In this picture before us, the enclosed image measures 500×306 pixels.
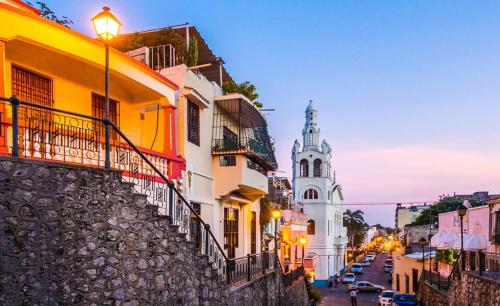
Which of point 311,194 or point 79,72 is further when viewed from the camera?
point 311,194

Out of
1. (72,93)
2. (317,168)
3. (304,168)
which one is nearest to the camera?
(72,93)

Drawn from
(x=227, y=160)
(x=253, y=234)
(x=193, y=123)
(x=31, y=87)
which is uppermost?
(x=31, y=87)

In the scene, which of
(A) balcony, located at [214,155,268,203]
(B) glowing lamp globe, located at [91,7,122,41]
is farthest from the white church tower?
(B) glowing lamp globe, located at [91,7,122,41]

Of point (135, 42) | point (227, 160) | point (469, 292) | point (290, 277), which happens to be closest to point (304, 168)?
point (290, 277)

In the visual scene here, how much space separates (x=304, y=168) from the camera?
200 feet

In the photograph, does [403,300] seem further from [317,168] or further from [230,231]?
[317,168]

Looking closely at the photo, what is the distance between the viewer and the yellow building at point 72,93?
8.05m

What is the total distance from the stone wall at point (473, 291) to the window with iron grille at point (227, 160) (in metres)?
9.35

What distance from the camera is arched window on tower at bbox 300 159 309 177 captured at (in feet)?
199

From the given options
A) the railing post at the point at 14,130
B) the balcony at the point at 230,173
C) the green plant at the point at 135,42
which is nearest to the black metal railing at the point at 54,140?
the railing post at the point at 14,130

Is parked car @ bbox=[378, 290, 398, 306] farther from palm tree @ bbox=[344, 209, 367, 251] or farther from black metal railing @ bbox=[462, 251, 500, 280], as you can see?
→ palm tree @ bbox=[344, 209, 367, 251]

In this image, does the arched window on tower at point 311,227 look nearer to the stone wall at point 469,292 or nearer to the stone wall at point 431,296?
the stone wall at point 431,296

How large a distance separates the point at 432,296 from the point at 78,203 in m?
21.4

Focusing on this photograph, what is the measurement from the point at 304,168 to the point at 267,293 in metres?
44.8
